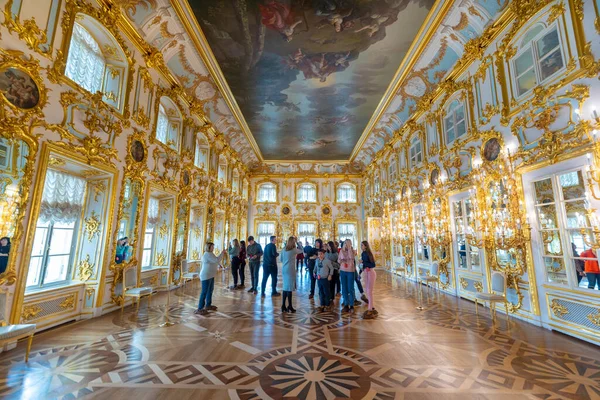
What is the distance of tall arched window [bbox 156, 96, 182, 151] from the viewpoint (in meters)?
7.60

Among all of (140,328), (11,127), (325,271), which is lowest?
(140,328)

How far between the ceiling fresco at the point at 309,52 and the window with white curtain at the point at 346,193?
21.0ft

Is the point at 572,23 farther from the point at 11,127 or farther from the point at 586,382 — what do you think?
the point at 11,127

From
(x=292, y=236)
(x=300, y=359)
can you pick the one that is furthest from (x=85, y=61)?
(x=300, y=359)

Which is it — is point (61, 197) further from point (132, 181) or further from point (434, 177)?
point (434, 177)

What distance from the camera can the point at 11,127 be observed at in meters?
3.42

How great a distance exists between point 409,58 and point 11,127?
8.50m

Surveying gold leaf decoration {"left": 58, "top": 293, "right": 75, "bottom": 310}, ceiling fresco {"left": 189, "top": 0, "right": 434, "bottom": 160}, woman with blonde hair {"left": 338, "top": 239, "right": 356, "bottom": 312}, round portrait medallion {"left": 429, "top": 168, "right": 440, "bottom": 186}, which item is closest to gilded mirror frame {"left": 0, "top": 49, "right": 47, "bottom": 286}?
gold leaf decoration {"left": 58, "top": 293, "right": 75, "bottom": 310}

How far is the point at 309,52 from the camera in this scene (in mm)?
7207

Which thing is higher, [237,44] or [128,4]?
[237,44]

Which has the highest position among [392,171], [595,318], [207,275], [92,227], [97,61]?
[97,61]

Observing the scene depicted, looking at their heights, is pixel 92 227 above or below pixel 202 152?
below

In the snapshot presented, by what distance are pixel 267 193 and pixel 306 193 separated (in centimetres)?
268

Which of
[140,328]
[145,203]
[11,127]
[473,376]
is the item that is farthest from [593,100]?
[145,203]
